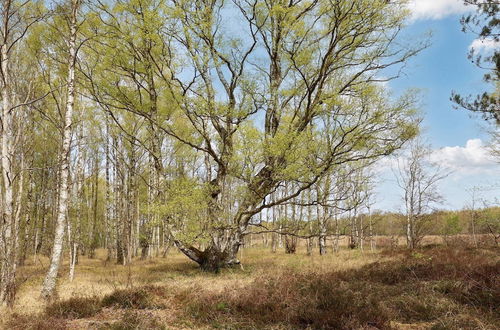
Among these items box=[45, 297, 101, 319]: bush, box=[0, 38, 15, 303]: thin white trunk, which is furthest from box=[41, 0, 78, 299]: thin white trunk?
box=[45, 297, 101, 319]: bush

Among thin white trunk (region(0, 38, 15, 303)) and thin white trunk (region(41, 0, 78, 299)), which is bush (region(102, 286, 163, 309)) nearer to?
thin white trunk (region(0, 38, 15, 303))

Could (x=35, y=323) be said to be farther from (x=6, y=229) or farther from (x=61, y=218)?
(x=61, y=218)

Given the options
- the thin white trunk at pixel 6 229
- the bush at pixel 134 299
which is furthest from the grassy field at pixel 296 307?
the thin white trunk at pixel 6 229

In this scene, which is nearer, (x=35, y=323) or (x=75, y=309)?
(x=35, y=323)

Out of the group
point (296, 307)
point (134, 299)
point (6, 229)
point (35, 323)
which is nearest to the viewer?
point (35, 323)

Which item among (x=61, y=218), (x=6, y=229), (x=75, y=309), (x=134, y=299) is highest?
(x=61, y=218)

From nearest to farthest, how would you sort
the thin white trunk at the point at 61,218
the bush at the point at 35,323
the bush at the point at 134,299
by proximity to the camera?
1. the bush at the point at 35,323
2. the bush at the point at 134,299
3. the thin white trunk at the point at 61,218

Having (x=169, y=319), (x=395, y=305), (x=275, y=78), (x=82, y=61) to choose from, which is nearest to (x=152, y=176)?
(x=82, y=61)

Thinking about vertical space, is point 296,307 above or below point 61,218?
below

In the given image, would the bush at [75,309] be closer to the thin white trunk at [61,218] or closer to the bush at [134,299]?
the bush at [134,299]

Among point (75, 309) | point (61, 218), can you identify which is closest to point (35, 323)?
point (75, 309)

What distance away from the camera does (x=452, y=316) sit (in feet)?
18.4

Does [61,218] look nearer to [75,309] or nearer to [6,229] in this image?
[6,229]

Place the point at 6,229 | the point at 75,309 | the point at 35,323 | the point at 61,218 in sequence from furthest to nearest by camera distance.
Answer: the point at 61,218
the point at 6,229
the point at 75,309
the point at 35,323
